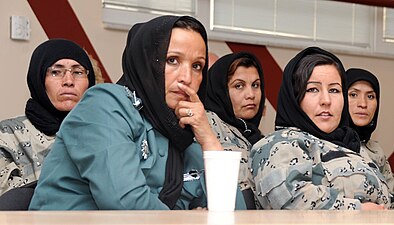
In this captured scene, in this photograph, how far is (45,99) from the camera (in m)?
3.06

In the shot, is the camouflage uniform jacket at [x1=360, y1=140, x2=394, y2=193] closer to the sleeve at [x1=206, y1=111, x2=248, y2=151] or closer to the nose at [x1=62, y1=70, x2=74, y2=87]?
the sleeve at [x1=206, y1=111, x2=248, y2=151]

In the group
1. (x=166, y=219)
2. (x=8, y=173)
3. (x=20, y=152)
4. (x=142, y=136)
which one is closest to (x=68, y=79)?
(x=20, y=152)

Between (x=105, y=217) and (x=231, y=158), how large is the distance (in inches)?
15.8

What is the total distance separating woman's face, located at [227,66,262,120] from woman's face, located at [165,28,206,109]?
153 centimetres

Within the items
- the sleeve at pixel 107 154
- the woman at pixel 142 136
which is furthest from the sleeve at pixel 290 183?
the sleeve at pixel 107 154

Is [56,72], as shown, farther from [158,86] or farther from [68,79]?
[158,86]

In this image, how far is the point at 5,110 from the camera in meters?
3.35

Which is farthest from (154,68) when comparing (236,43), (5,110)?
(236,43)

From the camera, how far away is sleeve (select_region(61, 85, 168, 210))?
5.52 ft

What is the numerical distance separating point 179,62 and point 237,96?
1.58 metres

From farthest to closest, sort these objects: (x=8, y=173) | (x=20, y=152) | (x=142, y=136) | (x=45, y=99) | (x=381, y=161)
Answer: (x=381, y=161), (x=45, y=99), (x=20, y=152), (x=8, y=173), (x=142, y=136)

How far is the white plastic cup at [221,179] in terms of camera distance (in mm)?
1511

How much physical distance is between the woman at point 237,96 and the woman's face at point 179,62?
4.22ft

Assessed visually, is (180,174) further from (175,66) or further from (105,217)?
(105,217)
